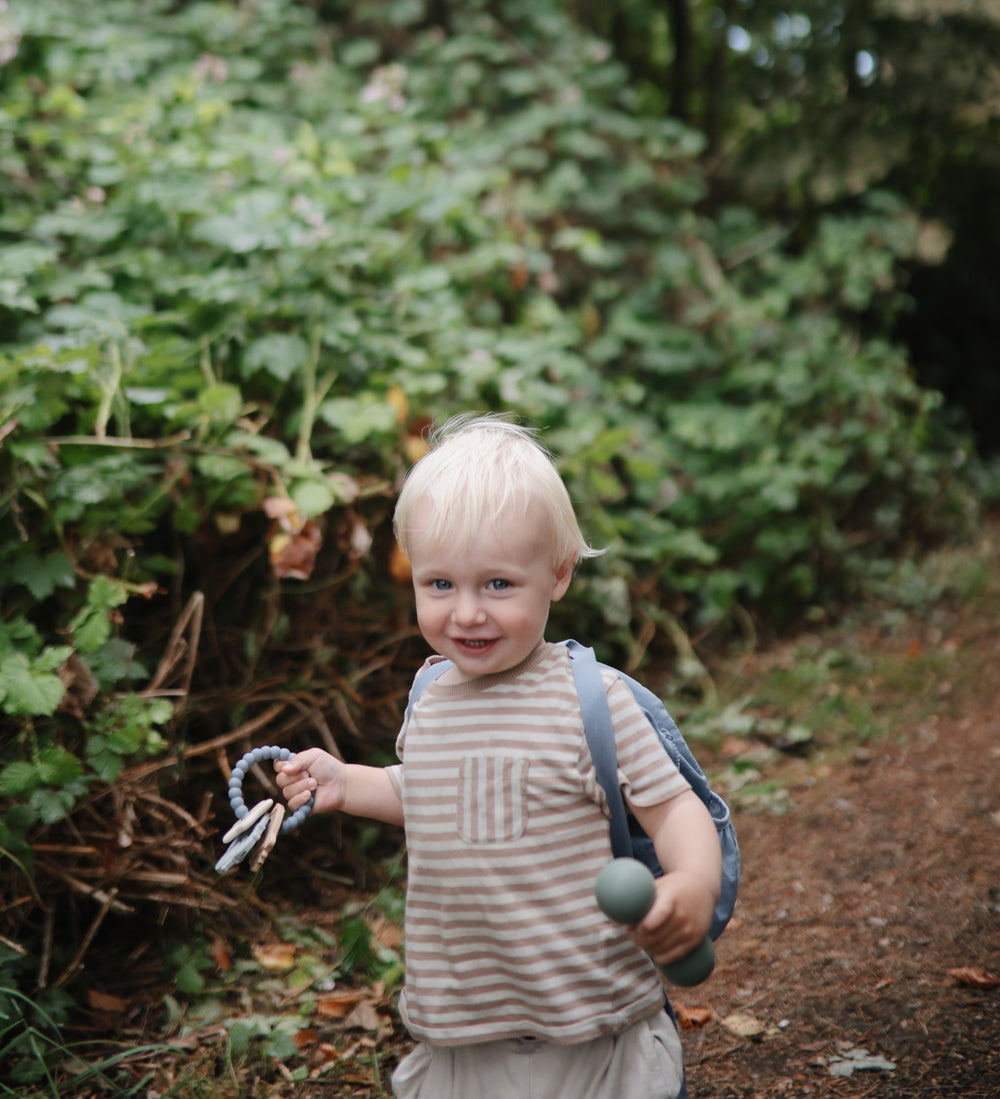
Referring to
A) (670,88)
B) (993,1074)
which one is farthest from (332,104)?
(993,1074)

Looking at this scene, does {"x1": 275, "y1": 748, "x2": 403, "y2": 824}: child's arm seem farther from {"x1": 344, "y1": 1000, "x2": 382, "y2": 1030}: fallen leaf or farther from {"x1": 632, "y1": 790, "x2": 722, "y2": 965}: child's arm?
{"x1": 344, "y1": 1000, "x2": 382, "y2": 1030}: fallen leaf

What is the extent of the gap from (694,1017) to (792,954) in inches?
12.0

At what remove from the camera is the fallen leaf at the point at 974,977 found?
2062 mm

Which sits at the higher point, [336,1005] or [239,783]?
[239,783]

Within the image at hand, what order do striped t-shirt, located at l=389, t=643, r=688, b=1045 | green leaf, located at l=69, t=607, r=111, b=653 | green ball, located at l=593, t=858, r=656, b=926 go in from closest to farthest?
green ball, located at l=593, t=858, r=656, b=926
striped t-shirt, located at l=389, t=643, r=688, b=1045
green leaf, located at l=69, t=607, r=111, b=653

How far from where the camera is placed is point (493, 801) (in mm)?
1383

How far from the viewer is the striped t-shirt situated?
53.8 inches

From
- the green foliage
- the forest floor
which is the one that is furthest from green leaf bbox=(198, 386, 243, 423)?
the forest floor

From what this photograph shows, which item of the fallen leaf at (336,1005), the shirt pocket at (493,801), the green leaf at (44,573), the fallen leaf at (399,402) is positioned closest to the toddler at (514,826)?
the shirt pocket at (493,801)

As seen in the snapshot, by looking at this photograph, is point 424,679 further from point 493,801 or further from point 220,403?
point 220,403

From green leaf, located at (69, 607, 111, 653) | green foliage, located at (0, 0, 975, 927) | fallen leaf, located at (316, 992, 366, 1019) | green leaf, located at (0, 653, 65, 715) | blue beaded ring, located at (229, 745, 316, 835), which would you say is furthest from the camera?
green foliage, located at (0, 0, 975, 927)

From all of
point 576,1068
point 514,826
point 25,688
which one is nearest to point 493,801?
point 514,826

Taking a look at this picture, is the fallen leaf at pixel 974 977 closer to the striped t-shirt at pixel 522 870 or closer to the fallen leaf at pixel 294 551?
the striped t-shirt at pixel 522 870

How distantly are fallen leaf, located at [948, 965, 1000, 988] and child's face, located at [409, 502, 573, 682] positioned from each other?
1.29 metres
